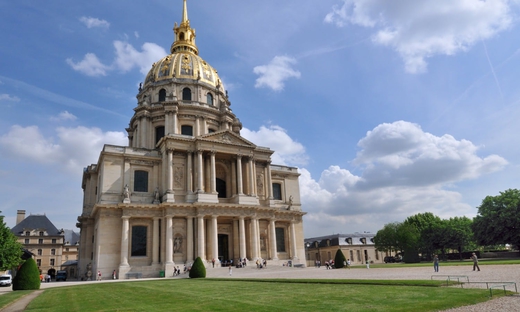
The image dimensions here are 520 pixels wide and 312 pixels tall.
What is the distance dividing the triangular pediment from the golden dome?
49.4 feet

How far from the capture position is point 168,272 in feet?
132

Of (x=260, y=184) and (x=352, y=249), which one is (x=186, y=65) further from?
(x=352, y=249)

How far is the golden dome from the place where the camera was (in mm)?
60438

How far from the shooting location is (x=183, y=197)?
150 ft

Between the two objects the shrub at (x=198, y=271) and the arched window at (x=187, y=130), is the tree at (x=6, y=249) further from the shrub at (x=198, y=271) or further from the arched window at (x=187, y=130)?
the arched window at (x=187, y=130)

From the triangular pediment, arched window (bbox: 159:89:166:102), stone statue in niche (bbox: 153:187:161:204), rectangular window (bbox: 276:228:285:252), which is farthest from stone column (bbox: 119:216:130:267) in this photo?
arched window (bbox: 159:89:166:102)

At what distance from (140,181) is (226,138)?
11687mm

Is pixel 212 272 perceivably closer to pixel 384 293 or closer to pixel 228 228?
pixel 228 228

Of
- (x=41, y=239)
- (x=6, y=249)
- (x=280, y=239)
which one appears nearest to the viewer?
(x=6, y=249)

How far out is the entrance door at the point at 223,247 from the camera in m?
47.6

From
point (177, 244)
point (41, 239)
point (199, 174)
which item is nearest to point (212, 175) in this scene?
point (199, 174)

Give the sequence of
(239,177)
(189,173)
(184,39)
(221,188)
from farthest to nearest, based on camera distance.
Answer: (184,39) → (221,188) → (239,177) → (189,173)

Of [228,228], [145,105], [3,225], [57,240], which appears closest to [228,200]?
[228,228]

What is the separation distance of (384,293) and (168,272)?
30.6m
